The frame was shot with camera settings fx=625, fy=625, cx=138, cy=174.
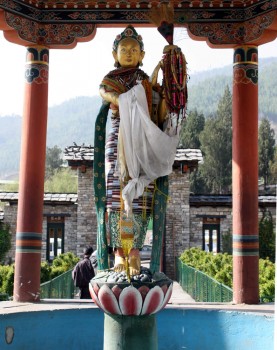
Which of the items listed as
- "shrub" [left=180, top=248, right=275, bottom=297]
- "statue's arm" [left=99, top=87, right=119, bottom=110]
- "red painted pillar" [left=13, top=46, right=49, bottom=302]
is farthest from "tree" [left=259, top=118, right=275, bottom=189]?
"statue's arm" [left=99, top=87, right=119, bottom=110]

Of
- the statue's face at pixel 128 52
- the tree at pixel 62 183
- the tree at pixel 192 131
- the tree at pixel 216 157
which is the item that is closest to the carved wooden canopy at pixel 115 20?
the statue's face at pixel 128 52

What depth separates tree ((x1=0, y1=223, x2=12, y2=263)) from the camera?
23.3 meters

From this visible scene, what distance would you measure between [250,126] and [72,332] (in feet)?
14.5

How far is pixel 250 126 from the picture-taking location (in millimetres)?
9852

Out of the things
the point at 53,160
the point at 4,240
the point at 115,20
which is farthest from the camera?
the point at 53,160

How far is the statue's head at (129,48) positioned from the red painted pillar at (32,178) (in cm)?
415

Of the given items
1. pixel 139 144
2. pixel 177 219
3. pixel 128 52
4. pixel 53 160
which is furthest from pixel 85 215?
pixel 53 160

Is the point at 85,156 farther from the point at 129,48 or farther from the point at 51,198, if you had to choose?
the point at 129,48

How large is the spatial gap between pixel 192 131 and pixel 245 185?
50544 millimetres

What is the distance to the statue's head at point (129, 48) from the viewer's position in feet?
20.3

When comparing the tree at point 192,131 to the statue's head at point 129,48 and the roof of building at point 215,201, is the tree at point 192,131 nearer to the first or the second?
the roof of building at point 215,201

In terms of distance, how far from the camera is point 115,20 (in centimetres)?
1029

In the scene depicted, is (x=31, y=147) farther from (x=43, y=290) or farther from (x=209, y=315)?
(x=209, y=315)

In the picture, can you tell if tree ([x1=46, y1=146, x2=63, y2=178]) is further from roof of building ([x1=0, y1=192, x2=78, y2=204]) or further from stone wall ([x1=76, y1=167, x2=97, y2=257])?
stone wall ([x1=76, y1=167, x2=97, y2=257])
